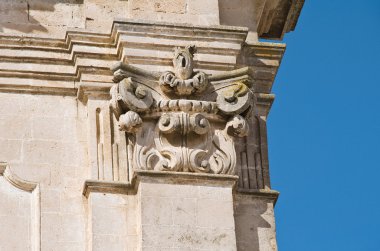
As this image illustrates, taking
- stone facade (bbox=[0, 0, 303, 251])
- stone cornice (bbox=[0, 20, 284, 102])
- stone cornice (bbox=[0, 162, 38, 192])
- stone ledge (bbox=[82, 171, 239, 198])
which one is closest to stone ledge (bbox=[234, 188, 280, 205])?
stone facade (bbox=[0, 0, 303, 251])

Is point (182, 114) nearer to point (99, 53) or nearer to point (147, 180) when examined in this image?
point (147, 180)

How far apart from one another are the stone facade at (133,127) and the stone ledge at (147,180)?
11 mm

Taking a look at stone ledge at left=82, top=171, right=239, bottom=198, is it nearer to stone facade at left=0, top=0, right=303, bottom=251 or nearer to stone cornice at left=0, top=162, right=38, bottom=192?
stone facade at left=0, top=0, right=303, bottom=251

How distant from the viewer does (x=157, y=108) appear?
20.6 m

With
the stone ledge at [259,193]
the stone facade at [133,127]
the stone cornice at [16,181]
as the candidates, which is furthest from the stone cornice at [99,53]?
the stone ledge at [259,193]

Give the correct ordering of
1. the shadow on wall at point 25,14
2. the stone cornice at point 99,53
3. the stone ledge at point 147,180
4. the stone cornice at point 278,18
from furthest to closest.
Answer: the stone cornice at point 278,18 < the shadow on wall at point 25,14 < the stone cornice at point 99,53 < the stone ledge at point 147,180

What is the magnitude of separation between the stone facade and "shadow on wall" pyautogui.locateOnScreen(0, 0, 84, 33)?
0.02 m

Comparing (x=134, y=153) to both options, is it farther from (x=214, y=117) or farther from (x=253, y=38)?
(x=253, y=38)

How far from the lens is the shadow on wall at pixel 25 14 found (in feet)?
69.8

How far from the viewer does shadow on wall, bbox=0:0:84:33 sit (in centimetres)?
2127

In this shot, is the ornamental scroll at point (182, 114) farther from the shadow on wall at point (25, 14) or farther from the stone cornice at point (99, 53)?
the shadow on wall at point (25, 14)

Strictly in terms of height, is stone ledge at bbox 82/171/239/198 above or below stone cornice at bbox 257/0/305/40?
below

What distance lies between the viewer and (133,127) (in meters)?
20.4

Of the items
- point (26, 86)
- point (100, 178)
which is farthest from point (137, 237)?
point (26, 86)
